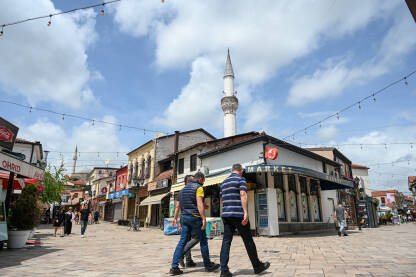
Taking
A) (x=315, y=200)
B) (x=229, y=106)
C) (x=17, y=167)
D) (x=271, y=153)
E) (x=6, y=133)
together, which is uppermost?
(x=229, y=106)

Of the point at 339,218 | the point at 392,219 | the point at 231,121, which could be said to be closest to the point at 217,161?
the point at 339,218

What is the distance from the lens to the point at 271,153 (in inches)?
513

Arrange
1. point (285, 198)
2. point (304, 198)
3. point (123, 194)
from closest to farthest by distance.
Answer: point (285, 198), point (304, 198), point (123, 194)

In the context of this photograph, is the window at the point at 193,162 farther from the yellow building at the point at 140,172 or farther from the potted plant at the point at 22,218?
the potted plant at the point at 22,218

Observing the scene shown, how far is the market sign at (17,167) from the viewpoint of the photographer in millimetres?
6664

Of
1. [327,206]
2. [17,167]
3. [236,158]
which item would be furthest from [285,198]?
[17,167]

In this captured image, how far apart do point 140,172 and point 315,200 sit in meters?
16.4

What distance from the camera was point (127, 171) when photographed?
3002 cm

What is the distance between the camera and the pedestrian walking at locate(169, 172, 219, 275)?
4.45 meters

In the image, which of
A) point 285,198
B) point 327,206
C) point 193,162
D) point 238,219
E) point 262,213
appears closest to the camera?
point 238,219

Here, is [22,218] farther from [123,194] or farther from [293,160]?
[123,194]

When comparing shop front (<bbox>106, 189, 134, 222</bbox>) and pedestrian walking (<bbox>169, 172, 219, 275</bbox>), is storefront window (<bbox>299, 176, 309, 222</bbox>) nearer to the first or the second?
pedestrian walking (<bbox>169, 172, 219, 275</bbox>)

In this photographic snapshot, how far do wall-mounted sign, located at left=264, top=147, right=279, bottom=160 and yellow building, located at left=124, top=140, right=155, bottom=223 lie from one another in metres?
12.5

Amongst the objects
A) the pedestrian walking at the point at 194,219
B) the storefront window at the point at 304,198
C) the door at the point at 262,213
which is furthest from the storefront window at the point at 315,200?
the pedestrian walking at the point at 194,219
